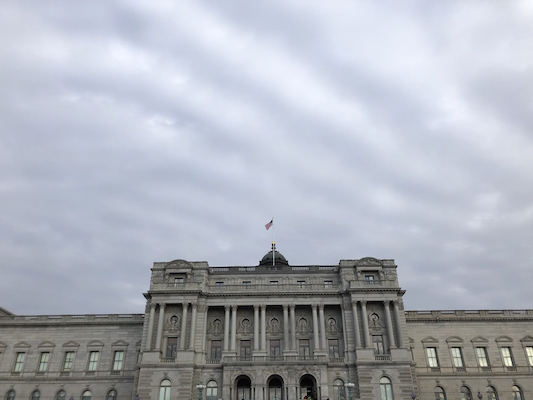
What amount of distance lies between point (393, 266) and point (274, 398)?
2364 centimetres

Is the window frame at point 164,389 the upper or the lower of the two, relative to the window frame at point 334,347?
lower

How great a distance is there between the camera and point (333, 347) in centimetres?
5584

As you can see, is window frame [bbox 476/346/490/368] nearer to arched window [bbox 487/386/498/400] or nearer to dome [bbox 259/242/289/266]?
arched window [bbox 487/386/498/400]

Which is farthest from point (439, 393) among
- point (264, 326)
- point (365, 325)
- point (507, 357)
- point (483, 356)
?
point (264, 326)

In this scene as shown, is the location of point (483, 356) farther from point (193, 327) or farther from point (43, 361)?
point (43, 361)

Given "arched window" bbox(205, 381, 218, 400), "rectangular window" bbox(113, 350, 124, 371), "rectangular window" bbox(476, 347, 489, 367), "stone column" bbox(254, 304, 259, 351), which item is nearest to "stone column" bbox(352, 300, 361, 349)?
"stone column" bbox(254, 304, 259, 351)

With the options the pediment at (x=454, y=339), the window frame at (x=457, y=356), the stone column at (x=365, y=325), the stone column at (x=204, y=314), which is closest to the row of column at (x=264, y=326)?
the stone column at (x=204, y=314)

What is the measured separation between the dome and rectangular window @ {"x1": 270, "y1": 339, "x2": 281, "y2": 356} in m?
16.2

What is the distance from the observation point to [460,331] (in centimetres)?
6034

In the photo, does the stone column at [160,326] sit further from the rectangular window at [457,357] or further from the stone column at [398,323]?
the rectangular window at [457,357]

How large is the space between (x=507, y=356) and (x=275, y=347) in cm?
3219

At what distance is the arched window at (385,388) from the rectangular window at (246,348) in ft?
54.3

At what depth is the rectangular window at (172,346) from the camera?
179 ft

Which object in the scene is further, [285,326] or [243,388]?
[285,326]
